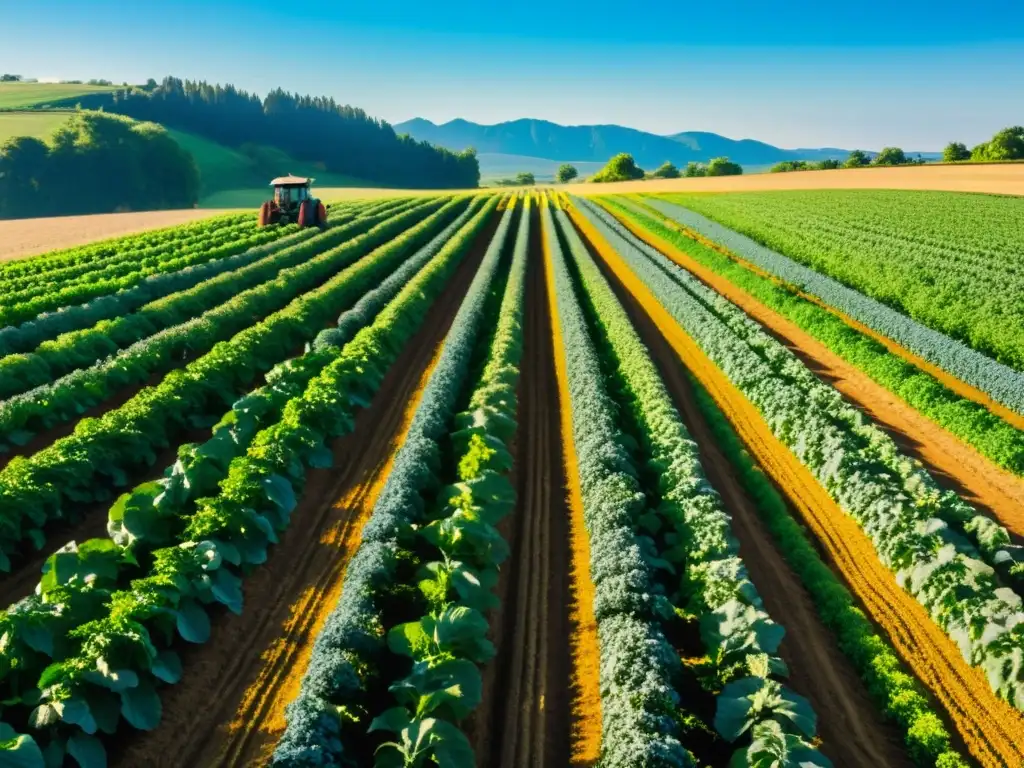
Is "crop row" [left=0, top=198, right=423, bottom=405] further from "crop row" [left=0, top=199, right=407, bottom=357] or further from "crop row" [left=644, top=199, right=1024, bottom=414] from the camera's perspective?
"crop row" [left=644, top=199, right=1024, bottom=414]

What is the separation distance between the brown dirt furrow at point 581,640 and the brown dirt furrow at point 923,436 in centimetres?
862

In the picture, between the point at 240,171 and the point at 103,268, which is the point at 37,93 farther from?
the point at 103,268

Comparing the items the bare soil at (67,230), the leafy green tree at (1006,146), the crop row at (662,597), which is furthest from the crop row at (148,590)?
the leafy green tree at (1006,146)

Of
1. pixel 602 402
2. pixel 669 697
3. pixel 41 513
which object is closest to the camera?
pixel 669 697

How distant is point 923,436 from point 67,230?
66.5 m

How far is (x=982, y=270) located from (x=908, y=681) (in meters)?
29.3

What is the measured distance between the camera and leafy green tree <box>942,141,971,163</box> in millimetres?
114062

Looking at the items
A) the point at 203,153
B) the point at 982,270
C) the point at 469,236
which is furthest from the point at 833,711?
the point at 203,153

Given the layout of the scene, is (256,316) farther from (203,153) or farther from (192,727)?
(203,153)

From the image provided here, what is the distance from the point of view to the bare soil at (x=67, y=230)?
147 feet

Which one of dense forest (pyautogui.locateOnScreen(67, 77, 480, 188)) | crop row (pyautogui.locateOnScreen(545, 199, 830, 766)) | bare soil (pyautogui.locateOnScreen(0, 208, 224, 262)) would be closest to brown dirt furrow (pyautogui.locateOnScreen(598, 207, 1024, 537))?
crop row (pyautogui.locateOnScreen(545, 199, 830, 766))

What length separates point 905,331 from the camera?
22.8 metres

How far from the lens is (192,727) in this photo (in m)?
7.82

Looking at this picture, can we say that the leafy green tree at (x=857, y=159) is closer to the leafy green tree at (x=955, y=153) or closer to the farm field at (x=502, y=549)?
the leafy green tree at (x=955, y=153)
